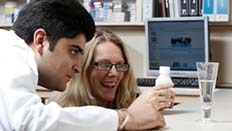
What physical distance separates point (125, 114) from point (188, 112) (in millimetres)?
445

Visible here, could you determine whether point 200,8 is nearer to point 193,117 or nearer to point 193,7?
point 193,7

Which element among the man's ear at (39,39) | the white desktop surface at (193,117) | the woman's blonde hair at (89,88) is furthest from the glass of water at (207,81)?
the woman's blonde hair at (89,88)

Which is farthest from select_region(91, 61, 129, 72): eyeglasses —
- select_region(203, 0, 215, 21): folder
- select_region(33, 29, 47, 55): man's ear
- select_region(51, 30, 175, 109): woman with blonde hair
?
select_region(203, 0, 215, 21): folder

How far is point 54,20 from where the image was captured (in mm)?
1151

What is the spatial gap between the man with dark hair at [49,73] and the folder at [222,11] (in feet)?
6.11

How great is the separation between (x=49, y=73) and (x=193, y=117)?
512 millimetres

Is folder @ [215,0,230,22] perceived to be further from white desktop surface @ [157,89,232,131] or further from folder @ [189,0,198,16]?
white desktop surface @ [157,89,232,131]

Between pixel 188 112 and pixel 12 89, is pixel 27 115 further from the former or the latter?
pixel 188 112

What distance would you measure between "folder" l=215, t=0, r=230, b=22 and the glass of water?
186 centimetres

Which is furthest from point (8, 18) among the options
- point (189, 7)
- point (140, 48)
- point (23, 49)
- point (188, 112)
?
point (23, 49)

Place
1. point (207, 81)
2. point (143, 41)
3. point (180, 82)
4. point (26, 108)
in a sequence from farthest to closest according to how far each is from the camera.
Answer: point (143, 41) → point (180, 82) → point (207, 81) → point (26, 108)

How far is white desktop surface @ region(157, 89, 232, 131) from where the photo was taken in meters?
1.19

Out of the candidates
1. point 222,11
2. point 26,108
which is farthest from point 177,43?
point 26,108

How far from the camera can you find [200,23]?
9.86 ft
